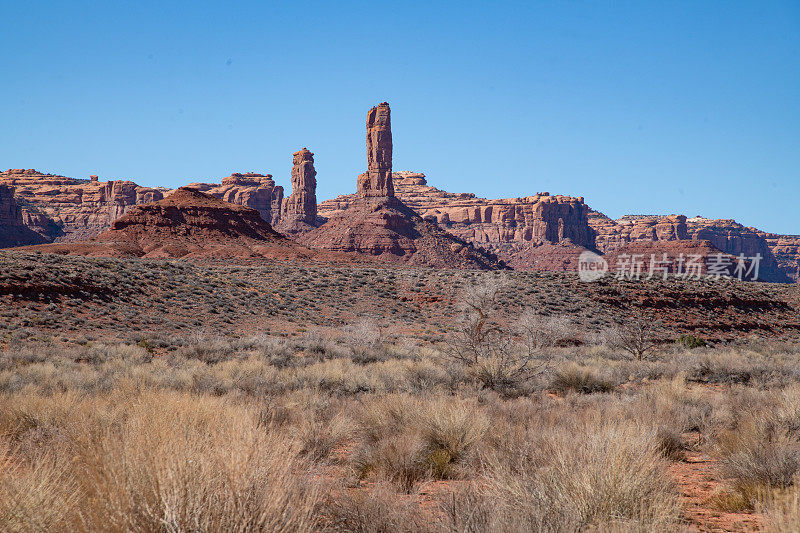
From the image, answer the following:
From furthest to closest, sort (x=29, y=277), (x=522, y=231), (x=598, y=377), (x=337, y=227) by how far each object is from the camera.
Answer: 1. (x=522, y=231)
2. (x=337, y=227)
3. (x=29, y=277)
4. (x=598, y=377)

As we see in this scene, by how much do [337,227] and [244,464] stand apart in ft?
363

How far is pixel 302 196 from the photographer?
133 m

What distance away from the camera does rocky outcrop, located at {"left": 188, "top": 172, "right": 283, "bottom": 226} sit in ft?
464

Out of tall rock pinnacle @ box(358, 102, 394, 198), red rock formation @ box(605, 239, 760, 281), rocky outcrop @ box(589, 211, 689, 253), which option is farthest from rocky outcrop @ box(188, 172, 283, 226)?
rocky outcrop @ box(589, 211, 689, 253)

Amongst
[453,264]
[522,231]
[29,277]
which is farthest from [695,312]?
[522,231]

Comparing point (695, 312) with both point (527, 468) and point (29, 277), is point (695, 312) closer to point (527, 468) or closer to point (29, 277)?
point (527, 468)

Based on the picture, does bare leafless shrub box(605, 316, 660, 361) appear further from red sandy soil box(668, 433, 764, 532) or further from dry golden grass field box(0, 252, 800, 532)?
red sandy soil box(668, 433, 764, 532)

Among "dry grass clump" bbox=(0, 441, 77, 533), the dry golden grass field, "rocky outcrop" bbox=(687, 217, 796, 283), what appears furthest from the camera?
"rocky outcrop" bbox=(687, 217, 796, 283)

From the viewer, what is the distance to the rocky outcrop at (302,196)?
131250mm

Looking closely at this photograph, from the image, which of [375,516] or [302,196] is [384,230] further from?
[375,516]

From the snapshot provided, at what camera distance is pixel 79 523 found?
279 cm

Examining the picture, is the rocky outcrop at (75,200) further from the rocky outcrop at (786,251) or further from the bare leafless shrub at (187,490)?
the rocky outcrop at (786,251)

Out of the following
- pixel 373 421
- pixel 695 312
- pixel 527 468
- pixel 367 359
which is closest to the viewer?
pixel 527 468

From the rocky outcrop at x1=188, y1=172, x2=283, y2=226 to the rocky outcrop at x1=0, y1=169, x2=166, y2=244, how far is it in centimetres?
1714
